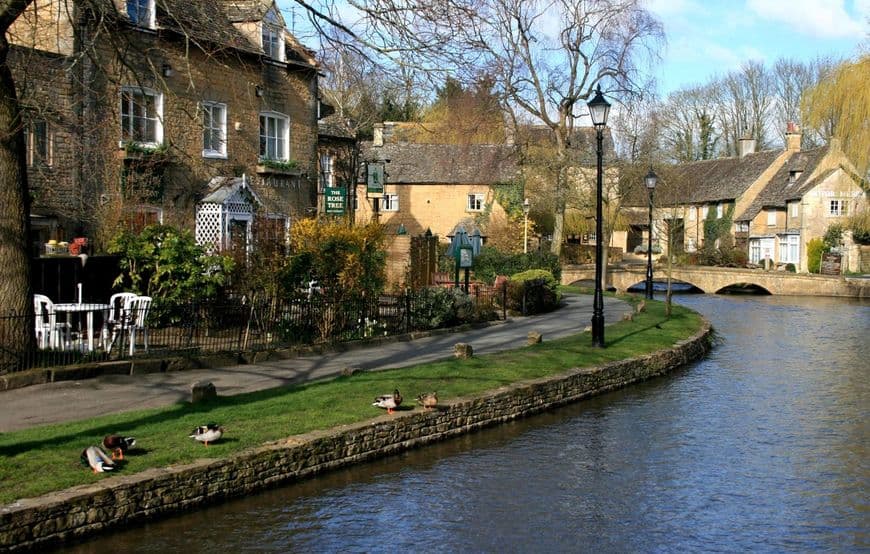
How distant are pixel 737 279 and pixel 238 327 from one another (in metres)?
41.6

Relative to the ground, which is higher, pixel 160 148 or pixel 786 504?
pixel 160 148

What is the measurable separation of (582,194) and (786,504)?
37.9 m

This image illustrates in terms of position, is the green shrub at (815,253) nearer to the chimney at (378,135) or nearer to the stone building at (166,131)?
the chimney at (378,135)

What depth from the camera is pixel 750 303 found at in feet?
150

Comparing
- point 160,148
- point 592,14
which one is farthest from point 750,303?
point 160,148

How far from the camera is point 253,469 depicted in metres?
10.8

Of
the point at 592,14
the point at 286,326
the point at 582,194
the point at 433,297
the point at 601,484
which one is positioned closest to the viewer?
the point at 601,484

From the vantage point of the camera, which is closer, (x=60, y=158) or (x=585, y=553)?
(x=585, y=553)

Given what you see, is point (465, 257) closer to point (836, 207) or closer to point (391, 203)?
point (391, 203)

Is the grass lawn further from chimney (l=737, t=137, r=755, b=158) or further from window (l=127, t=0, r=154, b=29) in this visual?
chimney (l=737, t=137, r=755, b=158)

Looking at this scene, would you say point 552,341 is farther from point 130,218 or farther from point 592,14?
point 592,14

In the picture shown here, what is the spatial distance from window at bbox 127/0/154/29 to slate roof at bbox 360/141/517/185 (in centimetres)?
3630

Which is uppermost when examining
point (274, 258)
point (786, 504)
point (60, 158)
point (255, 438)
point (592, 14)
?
point (592, 14)

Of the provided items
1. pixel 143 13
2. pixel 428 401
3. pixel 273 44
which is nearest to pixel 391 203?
pixel 273 44
